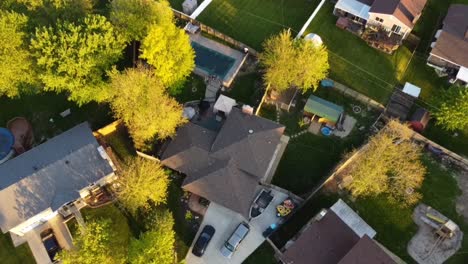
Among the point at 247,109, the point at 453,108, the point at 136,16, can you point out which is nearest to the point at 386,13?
the point at 453,108

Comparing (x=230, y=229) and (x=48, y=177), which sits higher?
(x=230, y=229)

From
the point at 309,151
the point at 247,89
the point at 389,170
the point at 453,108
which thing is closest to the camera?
the point at 389,170

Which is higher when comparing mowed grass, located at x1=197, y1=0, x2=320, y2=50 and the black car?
mowed grass, located at x1=197, y1=0, x2=320, y2=50

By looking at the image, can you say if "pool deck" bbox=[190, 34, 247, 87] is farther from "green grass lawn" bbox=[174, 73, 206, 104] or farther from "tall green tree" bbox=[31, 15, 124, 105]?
"tall green tree" bbox=[31, 15, 124, 105]

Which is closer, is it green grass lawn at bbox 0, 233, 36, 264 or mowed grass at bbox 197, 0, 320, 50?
green grass lawn at bbox 0, 233, 36, 264

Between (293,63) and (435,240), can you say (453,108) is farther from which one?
(293,63)

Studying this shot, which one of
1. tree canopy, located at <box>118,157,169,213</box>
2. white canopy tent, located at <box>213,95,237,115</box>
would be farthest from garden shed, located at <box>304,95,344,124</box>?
tree canopy, located at <box>118,157,169,213</box>

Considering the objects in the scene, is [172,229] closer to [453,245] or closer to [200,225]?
[200,225]

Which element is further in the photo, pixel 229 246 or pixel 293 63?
pixel 293 63
